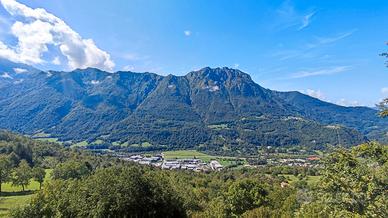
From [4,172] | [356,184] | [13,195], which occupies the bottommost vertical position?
[13,195]

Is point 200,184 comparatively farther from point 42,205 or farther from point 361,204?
point 361,204

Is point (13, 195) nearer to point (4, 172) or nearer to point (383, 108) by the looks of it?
point (4, 172)

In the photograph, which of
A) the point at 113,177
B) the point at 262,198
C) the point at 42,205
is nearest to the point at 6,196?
the point at 42,205

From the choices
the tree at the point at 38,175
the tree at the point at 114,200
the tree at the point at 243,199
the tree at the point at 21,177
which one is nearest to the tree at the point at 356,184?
the tree at the point at 114,200

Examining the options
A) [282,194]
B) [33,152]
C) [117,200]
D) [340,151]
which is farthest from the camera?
[33,152]

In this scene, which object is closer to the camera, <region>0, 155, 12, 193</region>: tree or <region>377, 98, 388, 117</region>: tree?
<region>377, 98, 388, 117</region>: tree

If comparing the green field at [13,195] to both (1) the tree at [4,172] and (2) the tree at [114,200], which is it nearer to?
(1) the tree at [4,172]

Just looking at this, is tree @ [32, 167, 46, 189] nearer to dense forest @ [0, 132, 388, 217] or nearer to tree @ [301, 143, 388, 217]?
dense forest @ [0, 132, 388, 217]

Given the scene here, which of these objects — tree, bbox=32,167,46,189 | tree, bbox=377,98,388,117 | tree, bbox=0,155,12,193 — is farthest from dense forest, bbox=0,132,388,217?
tree, bbox=32,167,46,189

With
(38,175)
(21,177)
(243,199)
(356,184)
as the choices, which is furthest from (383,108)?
(38,175)

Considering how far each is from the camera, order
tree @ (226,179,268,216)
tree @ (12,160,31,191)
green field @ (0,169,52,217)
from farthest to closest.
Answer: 1. tree @ (12,160,31,191)
2. green field @ (0,169,52,217)
3. tree @ (226,179,268,216)

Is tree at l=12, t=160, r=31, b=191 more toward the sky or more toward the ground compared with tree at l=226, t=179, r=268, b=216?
more toward the sky
